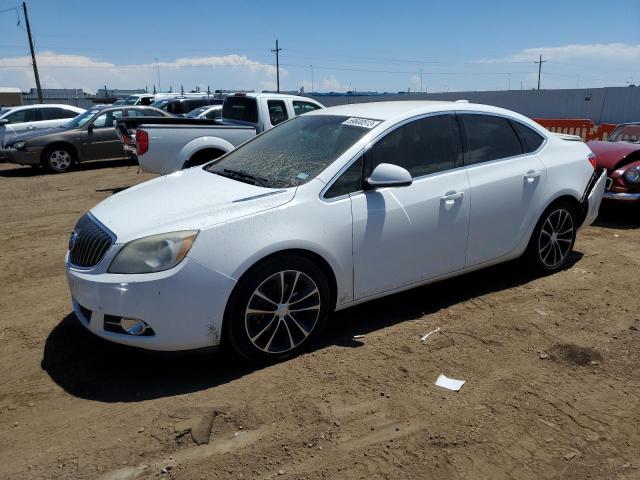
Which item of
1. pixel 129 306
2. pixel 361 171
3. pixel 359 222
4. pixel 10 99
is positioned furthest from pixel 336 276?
pixel 10 99

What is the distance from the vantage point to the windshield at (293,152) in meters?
3.91

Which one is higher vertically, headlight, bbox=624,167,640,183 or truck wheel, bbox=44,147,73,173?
headlight, bbox=624,167,640,183

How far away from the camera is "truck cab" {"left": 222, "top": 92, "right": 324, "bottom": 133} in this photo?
9.88 metres

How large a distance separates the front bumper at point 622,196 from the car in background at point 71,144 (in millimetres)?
11492

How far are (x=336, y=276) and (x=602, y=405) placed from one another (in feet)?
5.90

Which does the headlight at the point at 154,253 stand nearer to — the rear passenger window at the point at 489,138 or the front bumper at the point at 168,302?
the front bumper at the point at 168,302

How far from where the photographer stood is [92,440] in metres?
2.88

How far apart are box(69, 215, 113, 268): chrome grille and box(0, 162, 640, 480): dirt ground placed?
65cm

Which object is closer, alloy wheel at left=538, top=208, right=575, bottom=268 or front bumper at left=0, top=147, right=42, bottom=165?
alloy wheel at left=538, top=208, right=575, bottom=268

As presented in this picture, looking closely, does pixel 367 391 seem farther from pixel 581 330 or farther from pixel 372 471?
pixel 581 330

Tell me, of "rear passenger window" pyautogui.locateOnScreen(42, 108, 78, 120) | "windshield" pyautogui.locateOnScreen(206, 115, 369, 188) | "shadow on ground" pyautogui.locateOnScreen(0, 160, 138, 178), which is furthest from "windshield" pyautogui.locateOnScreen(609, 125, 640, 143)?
"rear passenger window" pyautogui.locateOnScreen(42, 108, 78, 120)

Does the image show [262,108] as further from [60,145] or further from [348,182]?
[60,145]

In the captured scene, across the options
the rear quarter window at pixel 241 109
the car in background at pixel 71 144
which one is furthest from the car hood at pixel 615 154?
the car in background at pixel 71 144

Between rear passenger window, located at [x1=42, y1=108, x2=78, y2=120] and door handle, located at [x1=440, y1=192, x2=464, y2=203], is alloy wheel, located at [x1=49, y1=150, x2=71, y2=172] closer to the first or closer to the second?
rear passenger window, located at [x1=42, y1=108, x2=78, y2=120]
